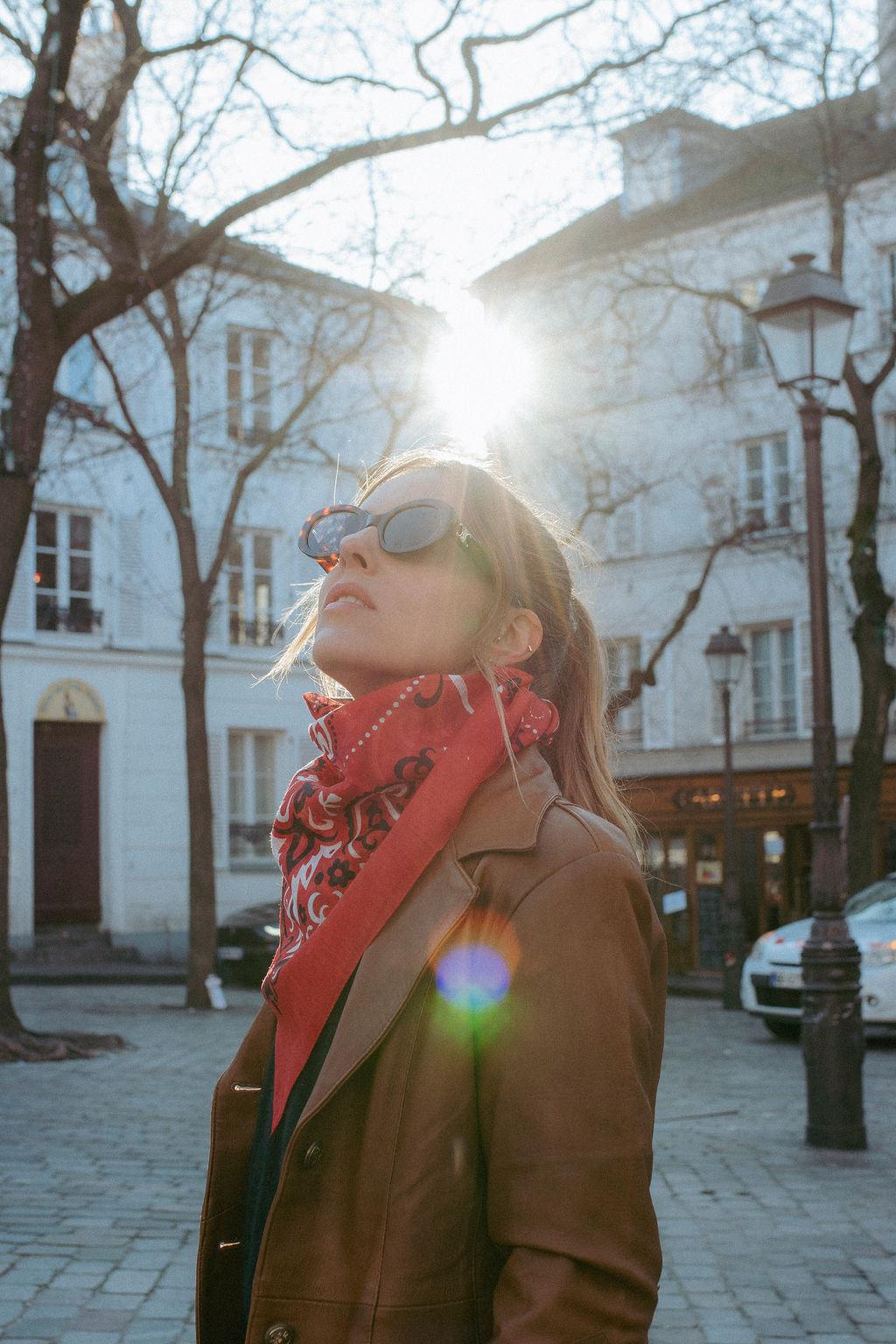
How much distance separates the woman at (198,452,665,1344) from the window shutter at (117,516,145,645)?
2412cm

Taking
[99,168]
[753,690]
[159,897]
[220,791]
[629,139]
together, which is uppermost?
[629,139]

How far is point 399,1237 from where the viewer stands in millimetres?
1530

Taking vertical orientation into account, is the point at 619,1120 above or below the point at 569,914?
below

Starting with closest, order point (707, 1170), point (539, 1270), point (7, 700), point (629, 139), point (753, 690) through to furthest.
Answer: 1. point (539, 1270)
2. point (707, 1170)
3. point (629, 139)
4. point (7, 700)
5. point (753, 690)

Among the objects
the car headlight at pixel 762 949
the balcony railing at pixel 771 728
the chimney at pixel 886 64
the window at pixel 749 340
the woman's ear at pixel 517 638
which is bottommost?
the car headlight at pixel 762 949

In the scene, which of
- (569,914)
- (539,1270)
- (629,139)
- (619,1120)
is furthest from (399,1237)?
(629,139)

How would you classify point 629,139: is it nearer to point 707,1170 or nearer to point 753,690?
point 707,1170

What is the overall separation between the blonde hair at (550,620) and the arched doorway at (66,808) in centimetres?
2330

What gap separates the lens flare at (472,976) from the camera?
62.3 inches

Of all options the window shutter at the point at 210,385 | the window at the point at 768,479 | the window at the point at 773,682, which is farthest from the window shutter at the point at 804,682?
the window shutter at the point at 210,385

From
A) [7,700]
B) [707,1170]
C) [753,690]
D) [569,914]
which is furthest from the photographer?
[753,690]

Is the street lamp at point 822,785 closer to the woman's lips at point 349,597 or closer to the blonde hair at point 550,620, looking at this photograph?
the blonde hair at point 550,620

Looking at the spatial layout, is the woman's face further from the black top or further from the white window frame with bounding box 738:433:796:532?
the white window frame with bounding box 738:433:796:532

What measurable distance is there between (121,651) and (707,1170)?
19.6m
